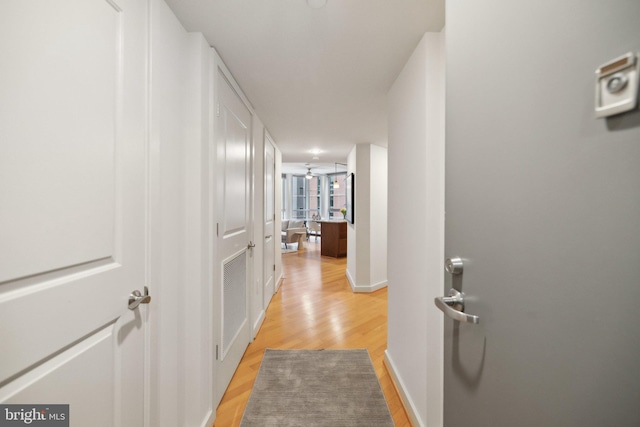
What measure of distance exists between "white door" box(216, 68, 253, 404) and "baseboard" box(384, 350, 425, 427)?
1206mm

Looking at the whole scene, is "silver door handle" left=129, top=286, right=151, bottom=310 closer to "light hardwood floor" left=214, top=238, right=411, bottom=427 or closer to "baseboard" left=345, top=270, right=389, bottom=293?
"light hardwood floor" left=214, top=238, right=411, bottom=427

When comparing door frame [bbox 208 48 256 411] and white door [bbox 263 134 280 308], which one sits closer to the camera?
door frame [bbox 208 48 256 411]

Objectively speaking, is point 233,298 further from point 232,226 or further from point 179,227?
point 179,227

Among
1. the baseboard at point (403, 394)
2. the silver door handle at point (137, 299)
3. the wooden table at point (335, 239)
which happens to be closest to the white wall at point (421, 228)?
the baseboard at point (403, 394)

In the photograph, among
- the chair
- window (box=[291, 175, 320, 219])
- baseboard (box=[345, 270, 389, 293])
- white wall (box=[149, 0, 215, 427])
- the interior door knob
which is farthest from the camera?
window (box=[291, 175, 320, 219])

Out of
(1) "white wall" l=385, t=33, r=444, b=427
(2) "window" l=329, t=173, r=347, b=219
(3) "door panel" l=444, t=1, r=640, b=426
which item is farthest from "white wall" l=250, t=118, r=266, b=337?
(2) "window" l=329, t=173, r=347, b=219

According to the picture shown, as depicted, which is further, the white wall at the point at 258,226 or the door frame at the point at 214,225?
the white wall at the point at 258,226

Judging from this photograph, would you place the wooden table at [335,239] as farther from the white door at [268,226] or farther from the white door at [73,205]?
the white door at [73,205]

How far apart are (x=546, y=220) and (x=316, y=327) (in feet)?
8.58

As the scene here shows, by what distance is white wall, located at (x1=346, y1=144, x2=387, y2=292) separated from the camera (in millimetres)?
3832

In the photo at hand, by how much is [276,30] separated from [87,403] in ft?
5.68

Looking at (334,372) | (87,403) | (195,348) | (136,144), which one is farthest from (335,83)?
(334,372)

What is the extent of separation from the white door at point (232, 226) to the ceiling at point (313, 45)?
0.24m

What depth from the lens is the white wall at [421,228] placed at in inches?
52.2
